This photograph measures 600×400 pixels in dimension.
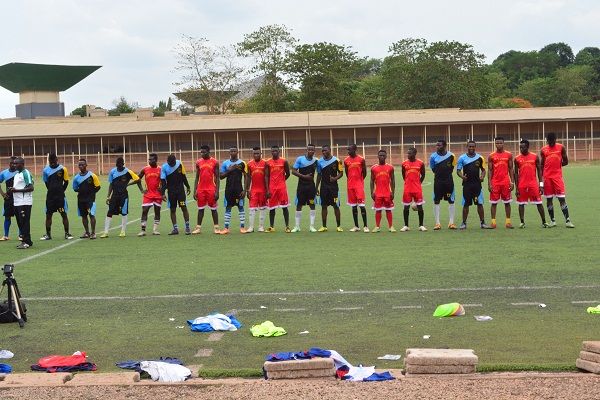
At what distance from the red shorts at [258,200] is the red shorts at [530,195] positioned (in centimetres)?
521

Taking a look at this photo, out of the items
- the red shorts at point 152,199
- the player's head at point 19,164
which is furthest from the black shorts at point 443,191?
the player's head at point 19,164

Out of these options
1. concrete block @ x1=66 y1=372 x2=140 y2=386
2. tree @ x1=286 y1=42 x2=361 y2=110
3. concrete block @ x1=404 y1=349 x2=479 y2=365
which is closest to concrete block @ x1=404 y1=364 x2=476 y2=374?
concrete block @ x1=404 y1=349 x2=479 y2=365

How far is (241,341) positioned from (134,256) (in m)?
7.46

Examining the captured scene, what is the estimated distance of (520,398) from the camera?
22.0 ft

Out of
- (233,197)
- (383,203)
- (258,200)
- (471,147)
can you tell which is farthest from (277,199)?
(471,147)

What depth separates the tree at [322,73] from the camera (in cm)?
7375

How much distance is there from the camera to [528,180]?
18812mm

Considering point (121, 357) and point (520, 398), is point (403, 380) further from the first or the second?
point (121, 357)

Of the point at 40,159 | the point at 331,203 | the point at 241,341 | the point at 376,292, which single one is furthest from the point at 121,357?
the point at 40,159

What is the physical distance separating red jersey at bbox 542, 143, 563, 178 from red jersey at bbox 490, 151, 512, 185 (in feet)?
2.44

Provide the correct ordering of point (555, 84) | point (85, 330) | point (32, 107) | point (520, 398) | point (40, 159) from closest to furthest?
1. point (520, 398)
2. point (85, 330)
3. point (40, 159)
4. point (32, 107)
5. point (555, 84)

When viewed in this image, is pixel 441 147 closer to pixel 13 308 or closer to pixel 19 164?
pixel 19 164

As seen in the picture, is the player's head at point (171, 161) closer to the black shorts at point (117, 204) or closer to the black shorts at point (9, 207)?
the black shorts at point (117, 204)

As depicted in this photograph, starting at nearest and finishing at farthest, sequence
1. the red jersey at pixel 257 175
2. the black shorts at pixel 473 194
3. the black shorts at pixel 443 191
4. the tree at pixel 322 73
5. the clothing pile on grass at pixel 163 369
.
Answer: the clothing pile on grass at pixel 163 369, the black shorts at pixel 473 194, the black shorts at pixel 443 191, the red jersey at pixel 257 175, the tree at pixel 322 73
